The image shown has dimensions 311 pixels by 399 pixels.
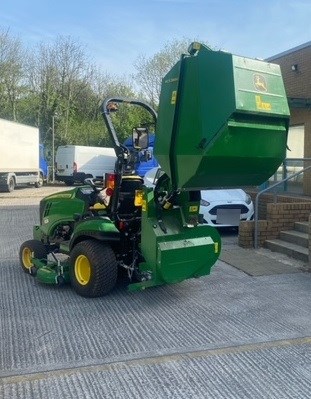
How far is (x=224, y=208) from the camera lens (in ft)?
30.0

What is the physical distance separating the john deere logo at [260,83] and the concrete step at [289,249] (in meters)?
3.58

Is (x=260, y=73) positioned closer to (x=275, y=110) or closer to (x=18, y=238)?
(x=275, y=110)

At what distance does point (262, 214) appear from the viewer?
1031cm

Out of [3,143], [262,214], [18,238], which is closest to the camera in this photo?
[18,238]

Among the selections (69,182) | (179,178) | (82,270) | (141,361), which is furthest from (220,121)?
(69,182)

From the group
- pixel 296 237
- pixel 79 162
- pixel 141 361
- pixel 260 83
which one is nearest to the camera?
pixel 141 361

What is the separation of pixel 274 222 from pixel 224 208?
1.16 m

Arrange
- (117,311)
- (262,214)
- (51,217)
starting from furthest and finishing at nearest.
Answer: (262,214), (51,217), (117,311)

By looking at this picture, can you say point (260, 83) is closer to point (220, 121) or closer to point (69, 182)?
point (220, 121)

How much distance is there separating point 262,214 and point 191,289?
5.10 m

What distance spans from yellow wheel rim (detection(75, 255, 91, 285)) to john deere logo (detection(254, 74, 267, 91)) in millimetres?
2663

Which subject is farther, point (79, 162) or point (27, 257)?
point (79, 162)

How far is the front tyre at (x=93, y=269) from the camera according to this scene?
509 centimetres

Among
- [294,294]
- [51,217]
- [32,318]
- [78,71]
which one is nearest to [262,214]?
[294,294]
